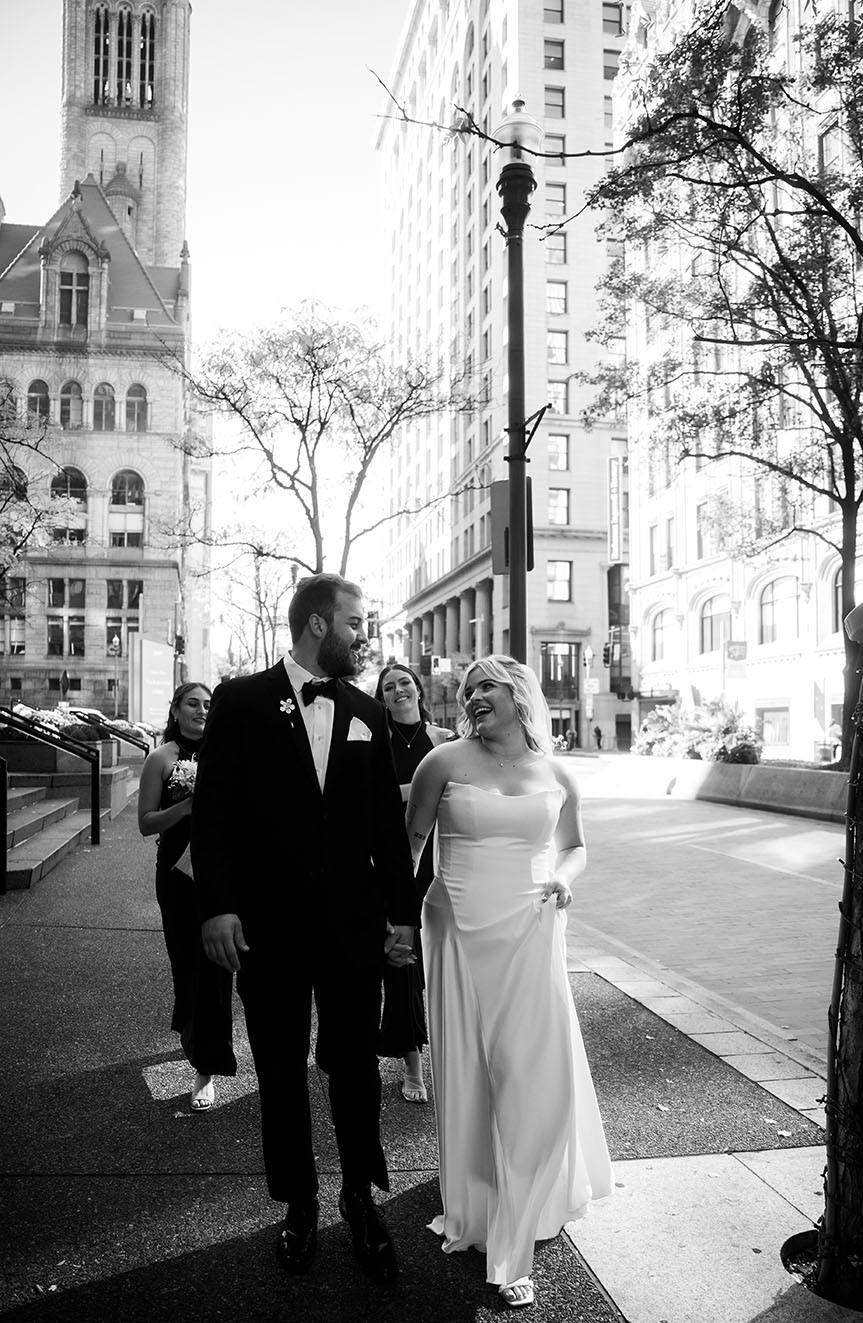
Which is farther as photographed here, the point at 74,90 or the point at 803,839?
the point at 74,90

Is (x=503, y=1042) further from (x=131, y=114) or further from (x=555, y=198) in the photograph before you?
(x=131, y=114)

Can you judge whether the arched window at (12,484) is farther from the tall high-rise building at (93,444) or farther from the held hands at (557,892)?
the tall high-rise building at (93,444)

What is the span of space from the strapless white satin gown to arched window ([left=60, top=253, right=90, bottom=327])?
67231 mm

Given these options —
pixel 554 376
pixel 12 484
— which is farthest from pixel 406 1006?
pixel 554 376

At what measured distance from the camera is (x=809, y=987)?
22.9 feet

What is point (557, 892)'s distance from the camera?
3617 mm

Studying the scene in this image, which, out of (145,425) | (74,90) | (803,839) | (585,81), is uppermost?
(74,90)

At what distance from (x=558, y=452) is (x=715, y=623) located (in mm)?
19493

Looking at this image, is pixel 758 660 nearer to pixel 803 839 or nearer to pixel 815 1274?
pixel 803 839

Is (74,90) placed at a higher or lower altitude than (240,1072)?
higher

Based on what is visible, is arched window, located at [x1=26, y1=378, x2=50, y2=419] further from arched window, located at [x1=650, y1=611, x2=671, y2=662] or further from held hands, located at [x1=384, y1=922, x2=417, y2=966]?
held hands, located at [x1=384, y1=922, x2=417, y2=966]

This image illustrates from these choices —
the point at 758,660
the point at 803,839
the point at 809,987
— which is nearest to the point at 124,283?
the point at 758,660

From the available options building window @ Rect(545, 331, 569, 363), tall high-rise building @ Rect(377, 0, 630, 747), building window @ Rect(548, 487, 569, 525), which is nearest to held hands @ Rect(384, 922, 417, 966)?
tall high-rise building @ Rect(377, 0, 630, 747)

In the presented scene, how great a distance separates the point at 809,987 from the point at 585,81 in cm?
6562
